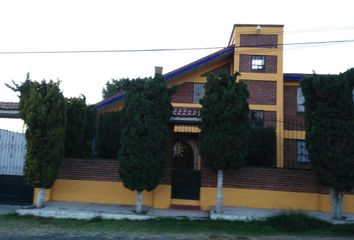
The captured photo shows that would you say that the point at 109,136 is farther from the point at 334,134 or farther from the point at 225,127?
the point at 334,134

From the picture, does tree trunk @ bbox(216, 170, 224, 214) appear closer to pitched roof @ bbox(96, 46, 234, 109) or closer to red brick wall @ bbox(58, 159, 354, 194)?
red brick wall @ bbox(58, 159, 354, 194)

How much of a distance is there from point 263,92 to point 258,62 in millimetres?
1642

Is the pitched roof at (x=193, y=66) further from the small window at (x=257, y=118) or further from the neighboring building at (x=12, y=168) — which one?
the neighboring building at (x=12, y=168)

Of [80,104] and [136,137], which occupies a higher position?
[80,104]

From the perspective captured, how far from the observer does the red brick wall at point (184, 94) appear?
834 inches

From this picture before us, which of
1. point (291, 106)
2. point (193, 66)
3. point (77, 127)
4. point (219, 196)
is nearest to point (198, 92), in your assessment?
point (193, 66)

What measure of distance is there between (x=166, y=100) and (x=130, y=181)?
2.66 meters

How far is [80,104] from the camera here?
1364 cm

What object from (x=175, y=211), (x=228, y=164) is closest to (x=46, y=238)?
(x=175, y=211)

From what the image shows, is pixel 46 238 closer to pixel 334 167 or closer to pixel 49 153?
pixel 49 153

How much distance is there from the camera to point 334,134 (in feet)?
36.3

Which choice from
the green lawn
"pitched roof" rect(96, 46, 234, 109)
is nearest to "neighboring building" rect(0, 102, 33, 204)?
the green lawn

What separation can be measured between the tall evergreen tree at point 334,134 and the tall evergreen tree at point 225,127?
2.01 meters

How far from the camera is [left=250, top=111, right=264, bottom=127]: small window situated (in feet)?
64.6
